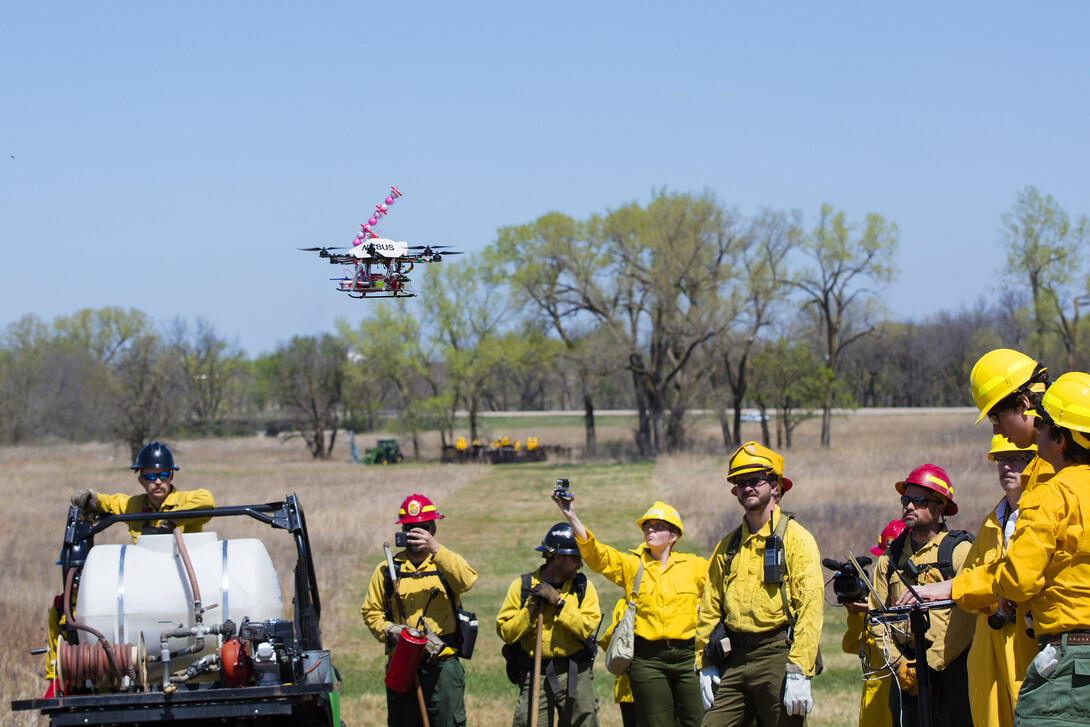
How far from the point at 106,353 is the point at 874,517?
76.3 m

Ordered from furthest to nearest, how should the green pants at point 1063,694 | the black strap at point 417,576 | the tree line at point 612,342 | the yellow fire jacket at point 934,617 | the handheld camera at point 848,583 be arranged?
the tree line at point 612,342 < the black strap at point 417,576 < the yellow fire jacket at point 934,617 < the handheld camera at point 848,583 < the green pants at point 1063,694

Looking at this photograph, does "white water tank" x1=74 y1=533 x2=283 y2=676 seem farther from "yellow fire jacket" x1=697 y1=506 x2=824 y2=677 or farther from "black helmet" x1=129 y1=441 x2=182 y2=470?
"yellow fire jacket" x1=697 y1=506 x2=824 y2=677

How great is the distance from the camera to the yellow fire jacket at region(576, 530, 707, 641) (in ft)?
21.5

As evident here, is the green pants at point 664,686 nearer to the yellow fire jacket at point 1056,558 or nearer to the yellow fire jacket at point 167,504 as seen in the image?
the yellow fire jacket at point 1056,558

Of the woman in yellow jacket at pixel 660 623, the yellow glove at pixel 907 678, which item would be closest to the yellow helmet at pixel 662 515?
the woman in yellow jacket at pixel 660 623

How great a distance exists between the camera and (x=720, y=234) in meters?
46.8

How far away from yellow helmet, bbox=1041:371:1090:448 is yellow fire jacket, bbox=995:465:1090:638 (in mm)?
166

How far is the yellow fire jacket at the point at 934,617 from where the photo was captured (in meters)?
5.64

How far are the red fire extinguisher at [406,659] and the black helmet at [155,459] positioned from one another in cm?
235

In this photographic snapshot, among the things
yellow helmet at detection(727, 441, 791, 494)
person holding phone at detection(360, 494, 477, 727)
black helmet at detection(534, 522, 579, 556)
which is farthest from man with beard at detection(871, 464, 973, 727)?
person holding phone at detection(360, 494, 477, 727)

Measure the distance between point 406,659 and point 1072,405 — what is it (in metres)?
4.20

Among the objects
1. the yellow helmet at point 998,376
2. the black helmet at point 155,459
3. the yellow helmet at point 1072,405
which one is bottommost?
the black helmet at point 155,459

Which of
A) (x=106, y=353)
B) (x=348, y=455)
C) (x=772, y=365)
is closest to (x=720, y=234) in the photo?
(x=772, y=365)

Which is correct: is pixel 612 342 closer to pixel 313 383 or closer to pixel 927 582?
pixel 313 383
